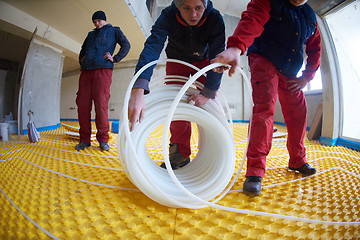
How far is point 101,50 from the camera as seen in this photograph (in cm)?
200

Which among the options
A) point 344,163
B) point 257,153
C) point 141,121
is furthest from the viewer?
point 344,163

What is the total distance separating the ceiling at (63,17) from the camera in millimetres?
2553

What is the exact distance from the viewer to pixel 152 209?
81 centimetres

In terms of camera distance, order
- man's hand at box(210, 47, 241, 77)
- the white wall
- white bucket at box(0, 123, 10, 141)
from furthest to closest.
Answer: the white wall
white bucket at box(0, 123, 10, 141)
man's hand at box(210, 47, 241, 77)

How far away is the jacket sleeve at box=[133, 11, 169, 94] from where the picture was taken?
906 mm

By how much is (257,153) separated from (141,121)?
0.66 meters

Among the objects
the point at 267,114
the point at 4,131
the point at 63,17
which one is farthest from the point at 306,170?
the point at 63,17

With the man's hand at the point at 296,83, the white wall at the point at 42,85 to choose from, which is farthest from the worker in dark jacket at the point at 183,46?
the white wall at the point at 42,85

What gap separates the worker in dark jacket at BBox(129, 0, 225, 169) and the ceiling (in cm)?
157

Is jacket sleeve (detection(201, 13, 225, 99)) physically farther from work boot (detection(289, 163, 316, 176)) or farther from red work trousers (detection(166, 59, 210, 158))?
work boot (detection(289, 163, 316, 176))

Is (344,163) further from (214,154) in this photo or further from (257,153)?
(214,154)

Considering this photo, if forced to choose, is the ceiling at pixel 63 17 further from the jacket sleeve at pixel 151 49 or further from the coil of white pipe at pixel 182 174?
the coil of white pipe at pixel 182 174

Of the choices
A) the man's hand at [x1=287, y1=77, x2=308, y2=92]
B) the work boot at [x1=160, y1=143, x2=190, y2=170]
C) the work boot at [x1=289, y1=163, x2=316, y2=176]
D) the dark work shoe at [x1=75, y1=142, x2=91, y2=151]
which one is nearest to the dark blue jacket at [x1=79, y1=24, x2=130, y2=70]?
the dark work shoe at [x1=75, y1=142, x2=91, y2=151]

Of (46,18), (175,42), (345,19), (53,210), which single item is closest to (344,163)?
(345,19)
